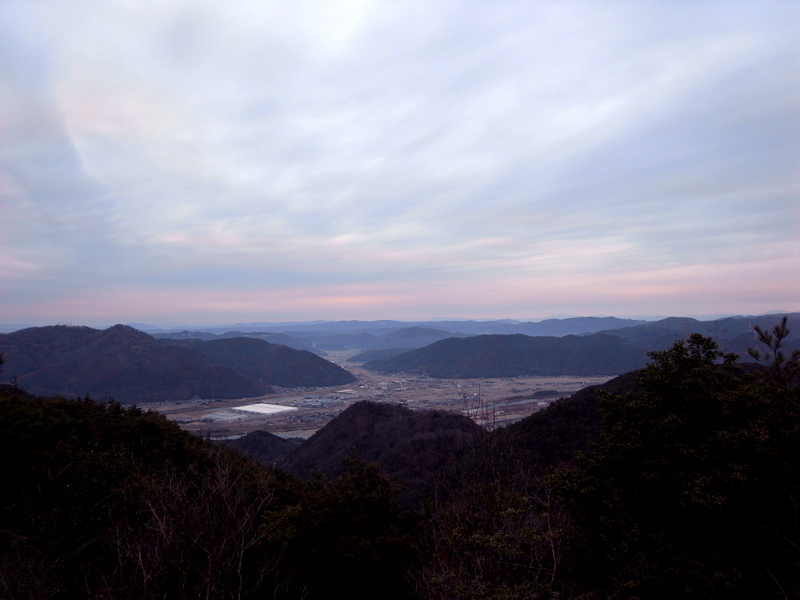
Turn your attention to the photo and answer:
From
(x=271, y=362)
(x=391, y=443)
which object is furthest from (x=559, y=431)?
(x=271, y=362)

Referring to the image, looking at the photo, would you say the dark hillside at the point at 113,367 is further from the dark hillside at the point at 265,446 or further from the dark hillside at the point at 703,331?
the dark hillside at the point at 703,331

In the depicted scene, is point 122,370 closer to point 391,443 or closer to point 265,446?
point 265,446

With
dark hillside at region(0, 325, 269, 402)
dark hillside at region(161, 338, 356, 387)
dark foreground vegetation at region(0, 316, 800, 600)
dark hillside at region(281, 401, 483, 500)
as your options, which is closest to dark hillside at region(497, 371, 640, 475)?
dark hillside at region(281, 401, 483, 500)

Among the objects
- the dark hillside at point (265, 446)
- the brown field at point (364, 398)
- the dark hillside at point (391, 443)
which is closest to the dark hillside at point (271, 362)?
the brown field at point (364, 398)

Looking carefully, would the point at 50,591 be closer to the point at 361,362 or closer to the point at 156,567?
the point at 156,567

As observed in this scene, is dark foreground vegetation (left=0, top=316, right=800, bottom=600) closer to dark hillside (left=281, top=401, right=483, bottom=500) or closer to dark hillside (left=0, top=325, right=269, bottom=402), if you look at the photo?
dark hillside (left=281, top=401, right=483, bottom=500)

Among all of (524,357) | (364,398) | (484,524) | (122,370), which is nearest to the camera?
(484,524)
